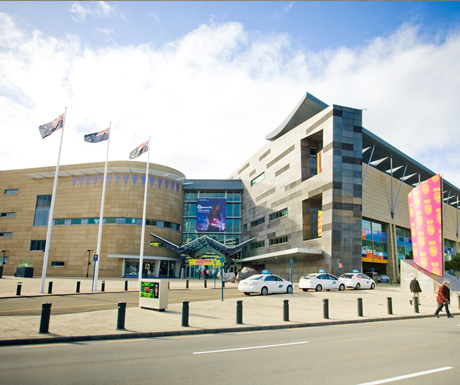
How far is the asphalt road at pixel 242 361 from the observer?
6.08 metres

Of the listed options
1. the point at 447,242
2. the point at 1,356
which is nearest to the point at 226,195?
the point at 447,242

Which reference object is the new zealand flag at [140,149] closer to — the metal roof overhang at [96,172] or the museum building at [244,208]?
the museum building at [244,208]

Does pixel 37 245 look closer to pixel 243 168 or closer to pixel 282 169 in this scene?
pixel 243 168

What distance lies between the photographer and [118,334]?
34.3 ft

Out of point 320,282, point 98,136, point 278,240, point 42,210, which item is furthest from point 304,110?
point 42,210

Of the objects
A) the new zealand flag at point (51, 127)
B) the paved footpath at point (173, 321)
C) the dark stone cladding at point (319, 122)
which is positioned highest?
the dark stone cladding at point (319, 122)

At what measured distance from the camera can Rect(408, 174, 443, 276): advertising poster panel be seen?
1218 inches

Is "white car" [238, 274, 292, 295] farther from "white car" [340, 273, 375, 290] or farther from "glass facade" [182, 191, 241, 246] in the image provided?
"glass facade" [182, 191, 241, 246]

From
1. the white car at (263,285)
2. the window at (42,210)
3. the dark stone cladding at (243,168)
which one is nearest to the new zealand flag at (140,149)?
the white car at (263,285)

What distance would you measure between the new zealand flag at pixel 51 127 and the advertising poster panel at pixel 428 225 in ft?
103

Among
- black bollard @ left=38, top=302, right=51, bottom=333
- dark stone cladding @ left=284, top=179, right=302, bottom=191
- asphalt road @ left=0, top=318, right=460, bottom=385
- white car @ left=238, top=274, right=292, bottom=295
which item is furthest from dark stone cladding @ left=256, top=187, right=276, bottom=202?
black bollard @ left=38, top=302, right=51, bottom=333

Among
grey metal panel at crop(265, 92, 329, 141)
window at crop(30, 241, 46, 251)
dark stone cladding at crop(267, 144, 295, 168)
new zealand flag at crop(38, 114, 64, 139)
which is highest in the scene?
grey metal panel at crop(265, 92, 329, 141)

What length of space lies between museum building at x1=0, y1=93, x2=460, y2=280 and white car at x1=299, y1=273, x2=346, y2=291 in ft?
49.1

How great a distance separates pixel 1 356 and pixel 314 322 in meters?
10.4
